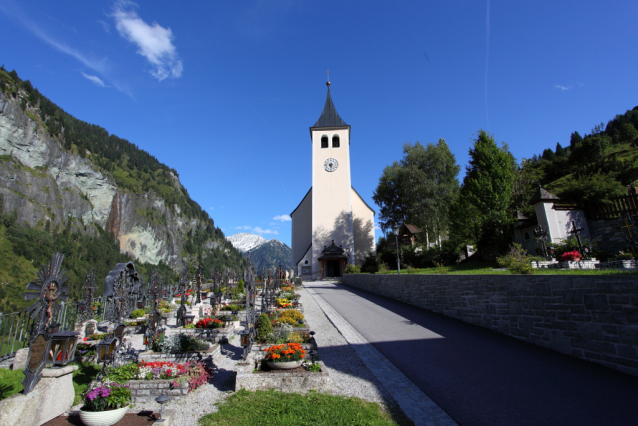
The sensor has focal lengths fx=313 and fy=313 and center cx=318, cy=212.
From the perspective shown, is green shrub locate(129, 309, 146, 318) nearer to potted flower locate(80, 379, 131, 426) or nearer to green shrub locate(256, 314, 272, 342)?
green shrub locate(256, 314, 272, 342)

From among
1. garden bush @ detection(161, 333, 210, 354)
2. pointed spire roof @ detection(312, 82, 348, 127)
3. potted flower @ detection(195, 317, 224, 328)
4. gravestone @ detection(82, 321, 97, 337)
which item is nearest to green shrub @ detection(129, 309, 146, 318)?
gravestone @ detection(82, 321, 97, 337)

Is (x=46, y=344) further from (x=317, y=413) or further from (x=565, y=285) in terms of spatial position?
(x=565, y=285)

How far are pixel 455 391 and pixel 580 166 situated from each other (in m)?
55.1

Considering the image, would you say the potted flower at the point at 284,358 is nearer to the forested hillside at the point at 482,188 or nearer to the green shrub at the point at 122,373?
the green shrub at the point at 122,373

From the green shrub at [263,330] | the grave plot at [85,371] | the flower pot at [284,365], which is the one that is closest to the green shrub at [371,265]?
the green shrub at [263,330]

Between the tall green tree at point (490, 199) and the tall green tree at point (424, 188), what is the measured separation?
26.0ft

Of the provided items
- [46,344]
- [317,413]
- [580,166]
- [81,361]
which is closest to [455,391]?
[317,413]

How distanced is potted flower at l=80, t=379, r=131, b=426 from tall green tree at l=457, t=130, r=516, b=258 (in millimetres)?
23300

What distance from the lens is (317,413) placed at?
185 inches

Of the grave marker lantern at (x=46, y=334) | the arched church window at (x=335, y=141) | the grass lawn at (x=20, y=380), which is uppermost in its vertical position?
the arched church window at (x=335, y=141)

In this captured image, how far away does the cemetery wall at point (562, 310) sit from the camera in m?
5.84

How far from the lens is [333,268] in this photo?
127 ft

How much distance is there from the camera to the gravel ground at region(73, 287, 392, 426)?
5191 mm

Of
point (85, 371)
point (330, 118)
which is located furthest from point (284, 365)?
point (330, 118)
